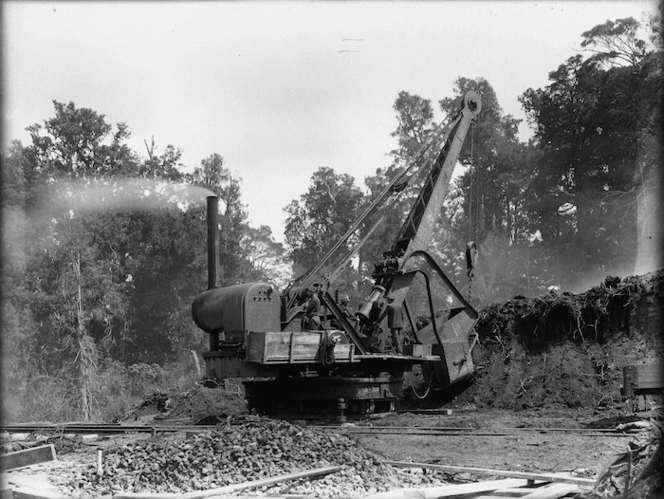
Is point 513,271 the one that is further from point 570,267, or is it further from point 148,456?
point 148,456

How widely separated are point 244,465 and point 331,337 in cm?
514

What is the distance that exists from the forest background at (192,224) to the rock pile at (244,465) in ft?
54.3

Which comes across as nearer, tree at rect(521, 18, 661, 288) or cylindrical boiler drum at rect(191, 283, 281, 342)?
cylindrical boiler drum at rect(191, 283, 281, 342)

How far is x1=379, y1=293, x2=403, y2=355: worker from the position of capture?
1519 cm

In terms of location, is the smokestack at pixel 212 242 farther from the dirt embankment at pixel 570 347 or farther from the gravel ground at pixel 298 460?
the dirt embankment at pixel 570 347

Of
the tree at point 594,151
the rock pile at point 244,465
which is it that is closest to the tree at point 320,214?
the tree at point 594,151

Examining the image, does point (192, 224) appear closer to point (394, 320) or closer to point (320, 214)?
point (320, 214)

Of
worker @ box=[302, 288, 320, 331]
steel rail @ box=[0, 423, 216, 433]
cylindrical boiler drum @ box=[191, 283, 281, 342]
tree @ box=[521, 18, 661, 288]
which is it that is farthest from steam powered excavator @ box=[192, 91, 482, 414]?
tree @ box=[521, 18, 661, 288]

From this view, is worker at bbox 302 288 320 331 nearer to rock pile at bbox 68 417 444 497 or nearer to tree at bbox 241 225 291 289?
rock pile at bbox 68 417 444 497

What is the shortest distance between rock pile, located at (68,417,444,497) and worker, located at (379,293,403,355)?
5697 millimetres

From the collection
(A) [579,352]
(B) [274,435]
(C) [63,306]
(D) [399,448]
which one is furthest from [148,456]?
(C) [63,306]

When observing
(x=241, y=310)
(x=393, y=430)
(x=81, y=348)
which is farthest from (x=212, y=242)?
(x=81, y=348)

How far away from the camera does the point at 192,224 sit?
3419 centimetres

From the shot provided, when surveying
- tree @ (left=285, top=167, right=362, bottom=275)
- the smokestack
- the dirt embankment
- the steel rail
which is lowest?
the steel rail
